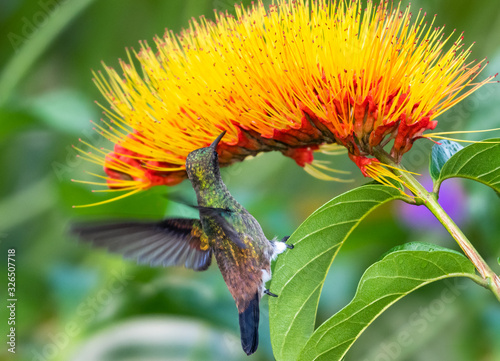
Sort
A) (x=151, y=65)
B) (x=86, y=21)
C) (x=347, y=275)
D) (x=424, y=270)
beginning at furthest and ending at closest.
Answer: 1. (x=86, y=21)
2. (x=347, y=275)
3. (x=151, y=65)
4. (x=424, y=270)

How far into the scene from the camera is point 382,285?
771 mm

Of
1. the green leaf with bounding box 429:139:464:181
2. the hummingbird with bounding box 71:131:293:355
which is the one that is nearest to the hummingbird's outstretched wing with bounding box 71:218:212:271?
the hummingbird with bounding box 71:131:293:355

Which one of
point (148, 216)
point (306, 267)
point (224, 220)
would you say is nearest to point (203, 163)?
point (224, 220)

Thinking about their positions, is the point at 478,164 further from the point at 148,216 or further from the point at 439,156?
the point at 148,216

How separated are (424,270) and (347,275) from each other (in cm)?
101

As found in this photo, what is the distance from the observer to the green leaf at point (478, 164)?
2.63 feet

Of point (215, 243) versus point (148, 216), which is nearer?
point (215, 243)

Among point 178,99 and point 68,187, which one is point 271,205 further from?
point 178,99

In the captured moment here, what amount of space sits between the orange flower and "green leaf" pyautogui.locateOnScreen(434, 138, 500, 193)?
3.0 inches

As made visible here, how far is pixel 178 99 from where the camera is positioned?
95cm

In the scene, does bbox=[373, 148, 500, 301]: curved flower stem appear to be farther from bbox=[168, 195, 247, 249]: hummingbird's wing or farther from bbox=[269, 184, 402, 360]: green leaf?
bbox=[168, 195, 247, 249]: hummingbird's wing

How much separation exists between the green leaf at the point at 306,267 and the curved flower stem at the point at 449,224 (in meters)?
0.03

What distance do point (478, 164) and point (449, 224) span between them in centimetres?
9

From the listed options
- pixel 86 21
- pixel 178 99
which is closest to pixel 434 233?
pixel 178 99
